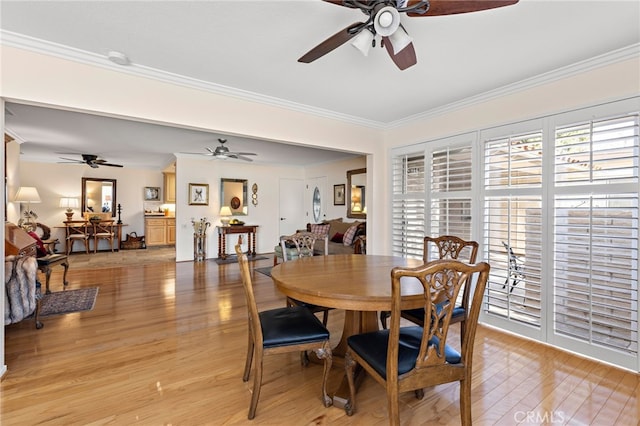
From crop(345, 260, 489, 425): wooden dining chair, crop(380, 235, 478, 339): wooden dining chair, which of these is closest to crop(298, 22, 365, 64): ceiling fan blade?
crop(345, 260, 489, 425): wooden dining chair

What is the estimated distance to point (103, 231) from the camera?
310 inches

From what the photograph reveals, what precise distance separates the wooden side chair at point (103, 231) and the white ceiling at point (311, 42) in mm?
6653

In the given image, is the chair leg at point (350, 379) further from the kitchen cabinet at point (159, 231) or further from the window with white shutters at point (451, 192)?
the kitchen cabinet at point (159, 231)

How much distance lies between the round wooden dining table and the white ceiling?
5.52ft

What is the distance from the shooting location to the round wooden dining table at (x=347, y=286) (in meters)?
1.61

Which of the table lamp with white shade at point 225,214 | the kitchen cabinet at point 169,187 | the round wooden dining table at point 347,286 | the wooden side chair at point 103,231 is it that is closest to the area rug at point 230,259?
the table lamp with white shade at point 225,214

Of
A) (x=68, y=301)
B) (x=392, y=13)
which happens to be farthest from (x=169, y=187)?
(x=392, y=13)

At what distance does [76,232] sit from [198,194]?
345cm

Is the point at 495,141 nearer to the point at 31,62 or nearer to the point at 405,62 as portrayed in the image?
the point at 405,62

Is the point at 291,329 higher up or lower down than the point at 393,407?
higher up

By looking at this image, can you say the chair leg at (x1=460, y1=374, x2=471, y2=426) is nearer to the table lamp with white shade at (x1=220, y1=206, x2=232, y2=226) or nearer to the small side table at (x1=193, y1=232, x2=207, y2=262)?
the small side table at (x1=193, y1=232, x2=207, y2=262)

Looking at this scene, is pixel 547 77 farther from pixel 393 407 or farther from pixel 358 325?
pixel 393 407

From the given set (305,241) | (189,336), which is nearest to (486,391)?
(305,241)

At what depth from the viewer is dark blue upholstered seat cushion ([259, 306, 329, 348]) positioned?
1826 millimetres
